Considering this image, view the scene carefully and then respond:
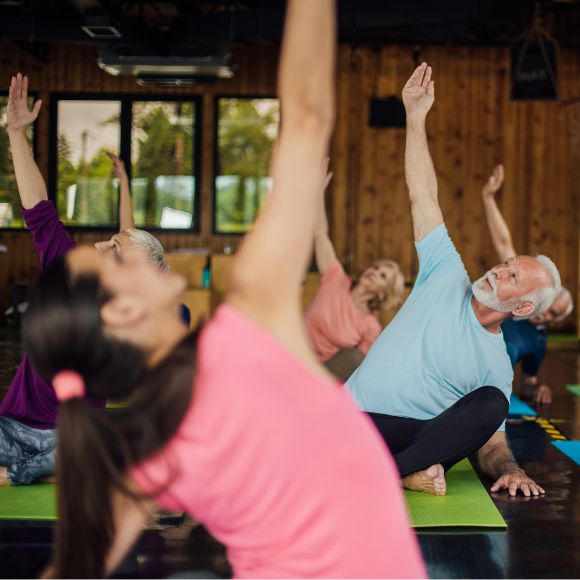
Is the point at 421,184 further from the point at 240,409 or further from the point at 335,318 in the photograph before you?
the point at 240,409

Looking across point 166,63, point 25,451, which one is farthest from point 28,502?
point 166,63

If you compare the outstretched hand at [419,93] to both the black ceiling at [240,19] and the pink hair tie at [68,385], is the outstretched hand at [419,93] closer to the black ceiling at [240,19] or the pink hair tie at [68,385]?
the pink hair tie at [68,385]

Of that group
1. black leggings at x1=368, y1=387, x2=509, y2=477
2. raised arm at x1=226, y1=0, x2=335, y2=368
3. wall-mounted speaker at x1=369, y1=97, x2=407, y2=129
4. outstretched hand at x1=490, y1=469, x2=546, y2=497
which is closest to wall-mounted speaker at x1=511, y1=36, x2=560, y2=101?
wall-mounted speaker at x1=369, y1=97, x2=407, y2=129

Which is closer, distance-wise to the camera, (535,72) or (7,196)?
(535,72)

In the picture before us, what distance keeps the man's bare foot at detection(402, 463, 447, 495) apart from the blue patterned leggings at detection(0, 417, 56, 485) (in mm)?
1239

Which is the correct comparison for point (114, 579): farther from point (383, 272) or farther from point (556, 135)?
Answer: point (556, 135)

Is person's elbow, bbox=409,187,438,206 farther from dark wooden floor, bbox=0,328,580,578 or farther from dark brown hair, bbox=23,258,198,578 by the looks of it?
dark brown hair, bbox=23,258,198,578

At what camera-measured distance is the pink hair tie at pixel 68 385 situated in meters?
1.08

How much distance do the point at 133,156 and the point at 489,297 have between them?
27.0 ft

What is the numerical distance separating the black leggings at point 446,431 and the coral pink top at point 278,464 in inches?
74.6

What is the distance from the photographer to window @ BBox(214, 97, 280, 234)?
10680 mm

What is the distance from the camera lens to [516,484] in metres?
3.20

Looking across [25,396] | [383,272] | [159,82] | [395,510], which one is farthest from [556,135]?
[395,510]

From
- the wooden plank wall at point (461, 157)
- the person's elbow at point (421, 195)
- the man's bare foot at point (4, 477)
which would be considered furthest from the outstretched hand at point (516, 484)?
the wooden plank wall at point (461, 157)
